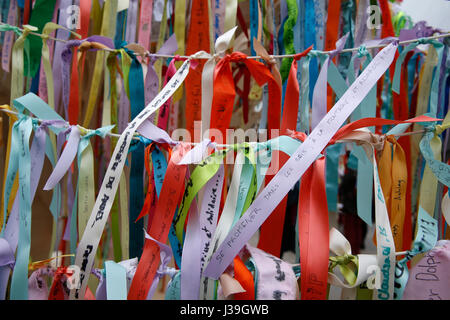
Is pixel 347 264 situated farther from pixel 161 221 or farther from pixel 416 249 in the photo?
pixel 161 221

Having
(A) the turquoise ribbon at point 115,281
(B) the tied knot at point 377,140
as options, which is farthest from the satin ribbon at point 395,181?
(A) the turquoise ribbon at point 115,281

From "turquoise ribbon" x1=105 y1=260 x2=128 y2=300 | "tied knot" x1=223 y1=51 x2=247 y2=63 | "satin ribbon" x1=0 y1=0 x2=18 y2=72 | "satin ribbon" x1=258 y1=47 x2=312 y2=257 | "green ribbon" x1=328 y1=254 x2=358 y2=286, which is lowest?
A: "turquoise ribbon" x1=105 y1=260 x2=128 y2=300

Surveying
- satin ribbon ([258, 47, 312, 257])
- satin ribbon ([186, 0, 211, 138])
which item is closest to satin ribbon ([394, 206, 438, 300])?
satin ribbon ([258, 47, 312, 257])

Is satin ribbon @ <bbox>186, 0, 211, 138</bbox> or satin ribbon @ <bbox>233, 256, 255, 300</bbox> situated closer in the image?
satin ribbon @ <bbox>233, 256, 255, 300</bbox>

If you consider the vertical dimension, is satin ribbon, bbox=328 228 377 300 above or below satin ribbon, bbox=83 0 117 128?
below

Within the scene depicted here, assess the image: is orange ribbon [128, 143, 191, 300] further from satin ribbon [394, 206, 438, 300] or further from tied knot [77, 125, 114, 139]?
satin ribbon [394, 206, 438, 300]

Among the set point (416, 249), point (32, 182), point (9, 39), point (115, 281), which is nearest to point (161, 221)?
point (115, 281)

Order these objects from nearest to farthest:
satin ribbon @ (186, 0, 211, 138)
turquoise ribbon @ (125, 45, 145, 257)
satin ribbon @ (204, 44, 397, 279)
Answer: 1. satin ribbon @ (204, 44, 397, 279)
2. turquoise ribbon @ (125, 45, 145, 257)
3. satin ribbon @ (186, 0, 211, 138)

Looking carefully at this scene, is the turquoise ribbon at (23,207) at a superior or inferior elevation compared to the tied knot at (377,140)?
inferior

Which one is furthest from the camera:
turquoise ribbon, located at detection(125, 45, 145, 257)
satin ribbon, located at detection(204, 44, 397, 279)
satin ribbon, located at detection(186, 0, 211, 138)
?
satin ribbon, located at detection(186, 0, 211, 138)

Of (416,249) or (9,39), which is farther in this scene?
(9,39)

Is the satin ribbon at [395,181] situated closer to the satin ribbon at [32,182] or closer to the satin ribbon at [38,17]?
the satin ribbon at [32,182]

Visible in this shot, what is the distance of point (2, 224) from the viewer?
0.48 meters

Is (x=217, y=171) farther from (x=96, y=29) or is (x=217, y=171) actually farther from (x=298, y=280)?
(x=96, y=29)
